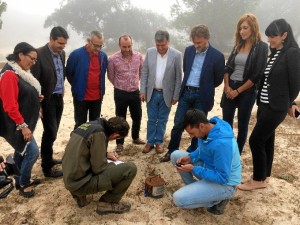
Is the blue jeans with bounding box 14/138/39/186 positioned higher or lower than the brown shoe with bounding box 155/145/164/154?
higher

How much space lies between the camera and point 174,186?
14.8 ft

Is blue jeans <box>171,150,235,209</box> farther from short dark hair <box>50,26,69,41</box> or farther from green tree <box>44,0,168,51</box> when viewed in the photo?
green tree <box>44,0,168,51</box>

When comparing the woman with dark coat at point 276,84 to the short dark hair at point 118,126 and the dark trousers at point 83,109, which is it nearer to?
the short dark hair at point 118,126

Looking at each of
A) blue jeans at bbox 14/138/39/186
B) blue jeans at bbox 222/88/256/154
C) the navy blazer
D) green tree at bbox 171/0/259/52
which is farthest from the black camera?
green tree at bbox 171/0/259/52

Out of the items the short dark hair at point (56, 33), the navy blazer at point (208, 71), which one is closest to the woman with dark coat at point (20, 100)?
the short dark hair at point (56, 33)

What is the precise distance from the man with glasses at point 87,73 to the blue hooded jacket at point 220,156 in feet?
7.20

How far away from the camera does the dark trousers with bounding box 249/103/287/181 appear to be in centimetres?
383

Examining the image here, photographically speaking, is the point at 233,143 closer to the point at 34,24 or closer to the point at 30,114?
the point at 30,114

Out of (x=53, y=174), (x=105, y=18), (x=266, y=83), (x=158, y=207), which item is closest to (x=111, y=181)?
(x=158, y=207)

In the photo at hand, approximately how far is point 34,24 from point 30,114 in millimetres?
95742

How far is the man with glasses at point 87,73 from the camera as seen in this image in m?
4.68

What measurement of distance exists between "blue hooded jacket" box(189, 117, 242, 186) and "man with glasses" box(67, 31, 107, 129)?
219 cm

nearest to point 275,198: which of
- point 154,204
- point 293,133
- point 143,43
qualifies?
point 154,204

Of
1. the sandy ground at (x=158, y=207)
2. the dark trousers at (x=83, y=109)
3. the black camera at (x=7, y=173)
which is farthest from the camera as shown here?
the dark trousers at (x=83, y=109)
